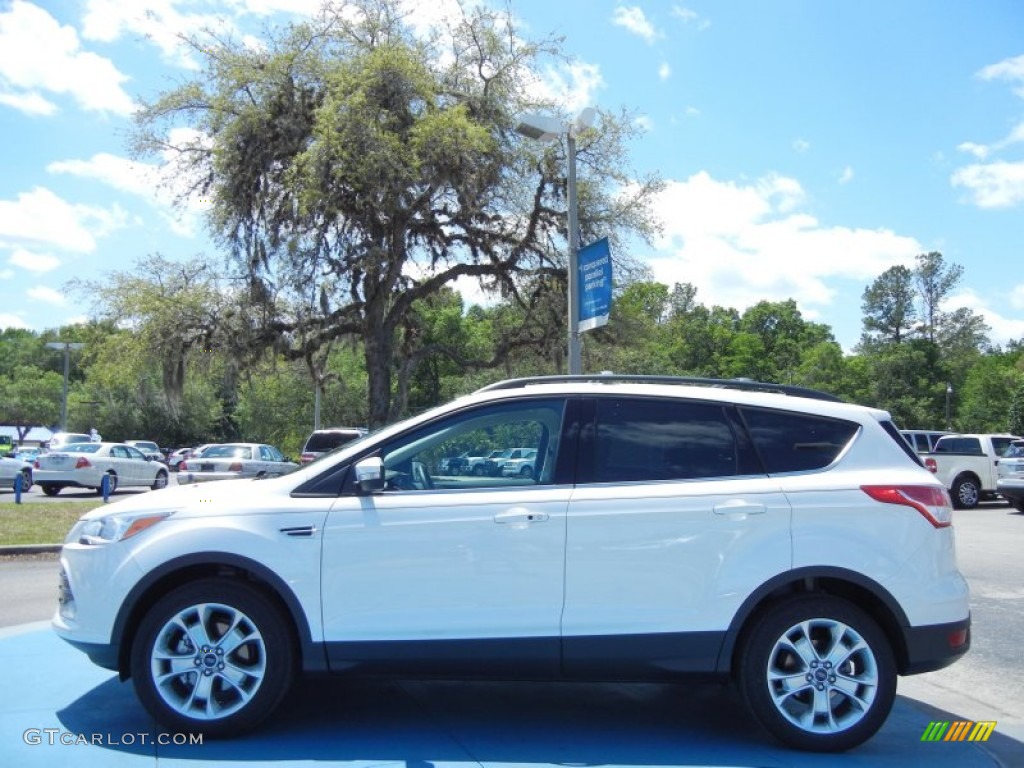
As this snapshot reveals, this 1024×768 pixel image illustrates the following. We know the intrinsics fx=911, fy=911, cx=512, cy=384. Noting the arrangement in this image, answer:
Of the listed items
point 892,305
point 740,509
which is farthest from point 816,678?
point 892,305

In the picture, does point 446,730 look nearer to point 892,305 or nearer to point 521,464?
point 521,464

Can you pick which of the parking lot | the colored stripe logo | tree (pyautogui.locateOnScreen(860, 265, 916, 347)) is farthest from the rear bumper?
tree (pyautogui.locateOnScreen(860, 265, 916, 347))

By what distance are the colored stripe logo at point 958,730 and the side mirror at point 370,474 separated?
3.37 m

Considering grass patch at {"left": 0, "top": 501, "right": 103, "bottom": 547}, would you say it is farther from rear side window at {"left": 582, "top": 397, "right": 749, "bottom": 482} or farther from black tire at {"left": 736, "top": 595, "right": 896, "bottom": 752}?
black tire at {"left": 736, "top": 595, "right": 896, "bottom": 752}

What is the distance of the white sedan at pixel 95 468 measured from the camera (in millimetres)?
24094

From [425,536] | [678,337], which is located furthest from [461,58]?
[678,337]

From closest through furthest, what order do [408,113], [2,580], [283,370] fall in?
[2,580] → [408,113] → [283,370]

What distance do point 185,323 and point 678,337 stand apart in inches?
2554

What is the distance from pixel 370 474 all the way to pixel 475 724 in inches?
62.0

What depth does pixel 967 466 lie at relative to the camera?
887 inches

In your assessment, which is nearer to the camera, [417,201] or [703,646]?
[703,646]

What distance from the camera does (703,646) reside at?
15.3ft

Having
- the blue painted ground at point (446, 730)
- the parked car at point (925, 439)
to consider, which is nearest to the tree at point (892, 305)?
the parked car at point (925, 439)

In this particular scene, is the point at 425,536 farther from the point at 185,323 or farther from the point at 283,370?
the point at 283,370
